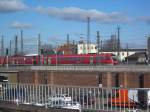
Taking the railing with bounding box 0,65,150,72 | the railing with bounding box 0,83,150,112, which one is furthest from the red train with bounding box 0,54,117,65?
the railing with bounding box 0,83,150,112

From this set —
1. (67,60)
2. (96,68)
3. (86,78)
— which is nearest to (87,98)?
(96,68)

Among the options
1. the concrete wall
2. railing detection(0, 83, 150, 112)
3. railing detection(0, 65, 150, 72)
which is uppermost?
railing detection(0, 83, 150, 112)

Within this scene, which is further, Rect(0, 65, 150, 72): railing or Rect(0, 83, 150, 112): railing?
Rect(0, 65, 150, 72): railing

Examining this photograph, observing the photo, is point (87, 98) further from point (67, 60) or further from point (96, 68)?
point (67, 60)

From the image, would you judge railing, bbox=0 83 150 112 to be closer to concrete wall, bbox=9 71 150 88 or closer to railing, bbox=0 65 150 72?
concrete wall, bbox=9 71 150 88

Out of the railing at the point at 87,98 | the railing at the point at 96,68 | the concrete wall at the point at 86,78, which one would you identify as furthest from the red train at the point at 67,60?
the railing at the point at 87,98

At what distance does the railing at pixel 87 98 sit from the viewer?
15627 millimetres

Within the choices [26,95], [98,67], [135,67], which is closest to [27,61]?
[98,67]

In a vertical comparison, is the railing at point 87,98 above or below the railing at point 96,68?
above

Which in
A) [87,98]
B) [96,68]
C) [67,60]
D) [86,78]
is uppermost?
[67,60]

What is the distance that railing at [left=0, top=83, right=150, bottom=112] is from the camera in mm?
15627

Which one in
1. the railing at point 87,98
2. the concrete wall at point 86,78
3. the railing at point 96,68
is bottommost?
the concrete wall at point 86,78

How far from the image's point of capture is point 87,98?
16.5 meters

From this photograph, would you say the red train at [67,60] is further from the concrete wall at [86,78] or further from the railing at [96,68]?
the concrete wall at [86,78]
